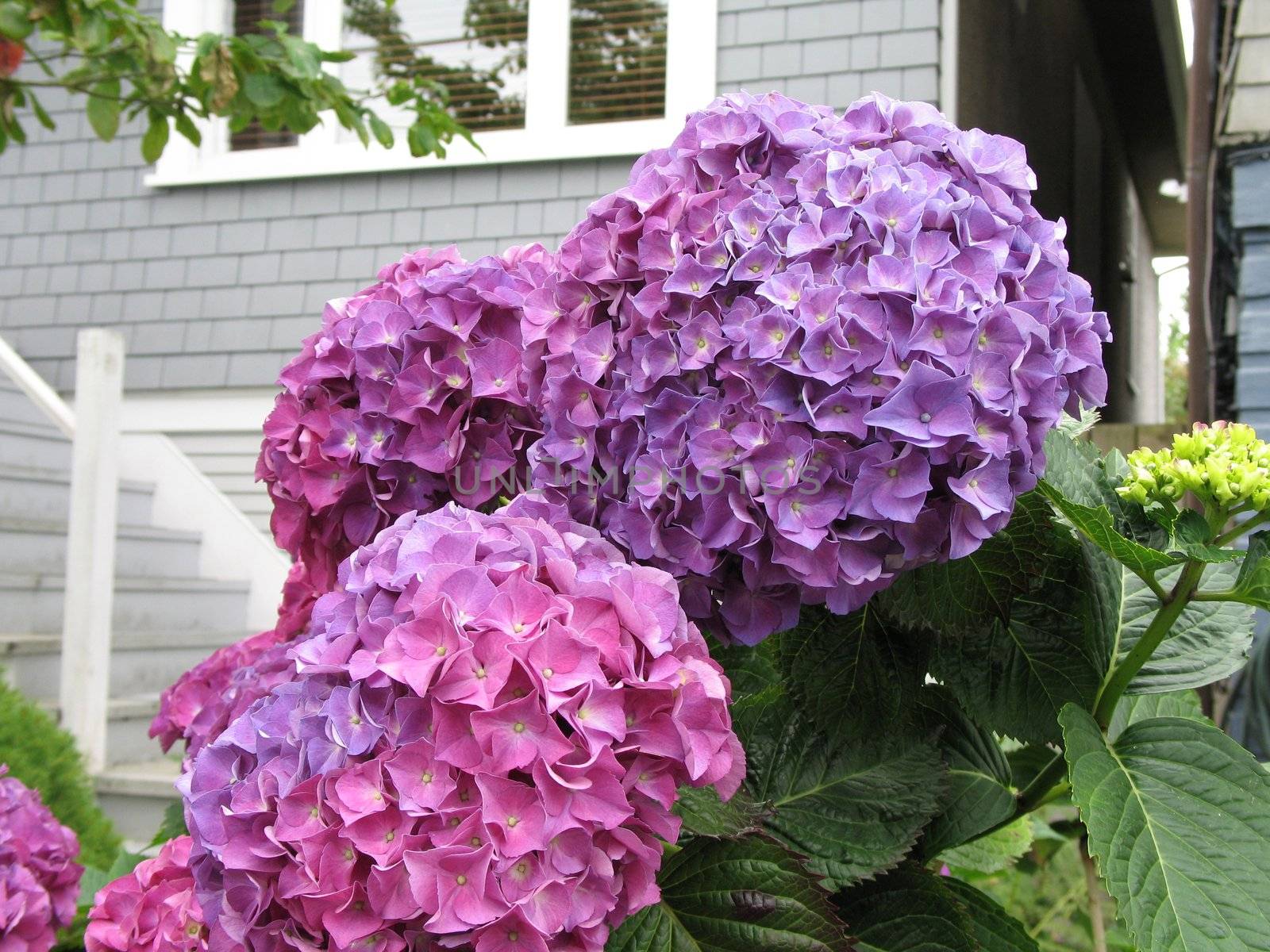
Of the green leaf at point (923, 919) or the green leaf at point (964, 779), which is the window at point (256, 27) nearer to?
the green leaf at point (964, 779)

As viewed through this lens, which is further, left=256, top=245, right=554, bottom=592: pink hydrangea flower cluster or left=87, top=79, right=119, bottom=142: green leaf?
left=87, top=79, right=119, bottom=142: green leaf

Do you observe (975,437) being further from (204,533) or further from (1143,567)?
(204,533)

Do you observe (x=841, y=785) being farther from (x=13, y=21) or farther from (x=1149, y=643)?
(x=13, y=21)

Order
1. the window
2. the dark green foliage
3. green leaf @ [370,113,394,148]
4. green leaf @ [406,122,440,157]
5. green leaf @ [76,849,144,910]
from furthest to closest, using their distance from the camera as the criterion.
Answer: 1. the window
2. green leaf @ [406,122,440,157]
3. green leaf @ [370,113,394,148]
4. the dark green foliage
5. green leaf @ [76,849,144,910]

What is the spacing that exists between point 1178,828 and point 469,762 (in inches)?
18.3

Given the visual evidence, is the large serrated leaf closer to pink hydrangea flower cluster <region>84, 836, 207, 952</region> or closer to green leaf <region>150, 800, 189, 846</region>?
pink hydrangea flower cluster <region>84, 836, 207, 952</region>

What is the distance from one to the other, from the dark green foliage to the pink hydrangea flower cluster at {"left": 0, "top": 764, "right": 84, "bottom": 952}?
52.2 inches

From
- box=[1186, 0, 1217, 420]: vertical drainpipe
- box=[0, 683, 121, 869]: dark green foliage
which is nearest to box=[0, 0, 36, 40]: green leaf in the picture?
box=[0, 683, 121, 869]: dark green foliage

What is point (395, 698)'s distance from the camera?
689 mm

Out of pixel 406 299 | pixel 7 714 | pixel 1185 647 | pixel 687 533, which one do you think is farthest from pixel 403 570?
pixel 7 714

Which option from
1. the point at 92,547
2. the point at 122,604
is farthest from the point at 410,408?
the point at 122,604

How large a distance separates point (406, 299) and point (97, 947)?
582 mm

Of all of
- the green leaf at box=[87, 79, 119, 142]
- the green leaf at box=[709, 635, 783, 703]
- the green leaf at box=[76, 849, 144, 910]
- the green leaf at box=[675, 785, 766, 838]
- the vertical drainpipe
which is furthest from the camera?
the vertical drainpipe

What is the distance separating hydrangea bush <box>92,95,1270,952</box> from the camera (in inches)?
26.5
